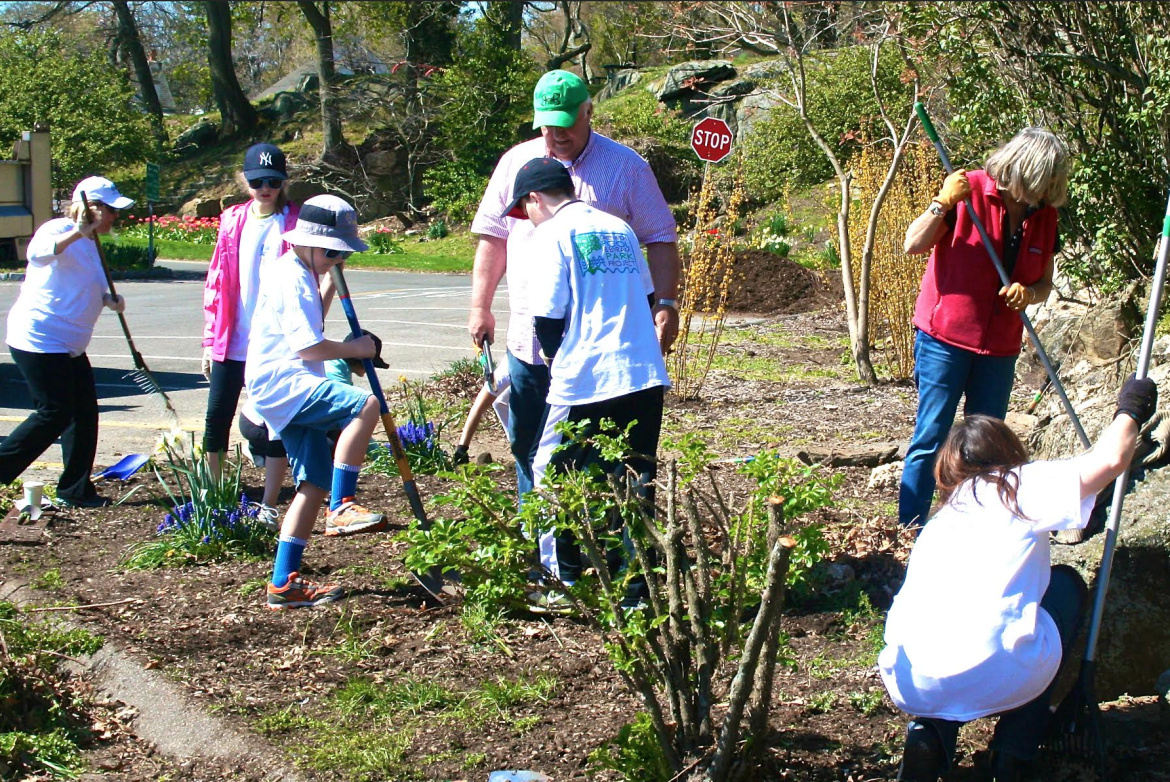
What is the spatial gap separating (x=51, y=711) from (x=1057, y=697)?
10.2ft

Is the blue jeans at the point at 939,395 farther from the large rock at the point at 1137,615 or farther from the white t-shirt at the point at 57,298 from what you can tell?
the white t-shirt at the point at 57,298

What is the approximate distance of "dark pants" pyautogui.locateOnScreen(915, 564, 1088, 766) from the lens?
9.43 feet

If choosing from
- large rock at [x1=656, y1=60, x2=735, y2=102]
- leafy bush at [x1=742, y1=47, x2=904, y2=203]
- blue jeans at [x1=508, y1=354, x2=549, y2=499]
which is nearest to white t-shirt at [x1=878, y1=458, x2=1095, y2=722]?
blue jeans at [x1=508, y1=354, x2=549, y2=499]

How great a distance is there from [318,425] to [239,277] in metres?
1.41

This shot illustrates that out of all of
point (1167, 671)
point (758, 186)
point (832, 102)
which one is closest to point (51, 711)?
point (1167, 671)

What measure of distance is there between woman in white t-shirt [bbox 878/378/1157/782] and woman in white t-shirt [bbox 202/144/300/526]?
136 inches

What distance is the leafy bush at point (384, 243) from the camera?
2933cm

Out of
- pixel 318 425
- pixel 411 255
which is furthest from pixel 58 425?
pixel 411 255

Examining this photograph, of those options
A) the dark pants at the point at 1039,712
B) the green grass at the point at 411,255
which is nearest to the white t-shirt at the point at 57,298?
the dark pants at the point at 1039,712

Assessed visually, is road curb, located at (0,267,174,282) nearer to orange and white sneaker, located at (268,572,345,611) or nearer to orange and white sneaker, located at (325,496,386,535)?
orange and white sneaker, located at (325,496,386,535)

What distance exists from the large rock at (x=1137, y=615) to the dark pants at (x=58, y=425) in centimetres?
462

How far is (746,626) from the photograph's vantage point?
313cm

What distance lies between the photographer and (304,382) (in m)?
4.49

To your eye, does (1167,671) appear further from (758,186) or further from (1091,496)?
(758,186)
